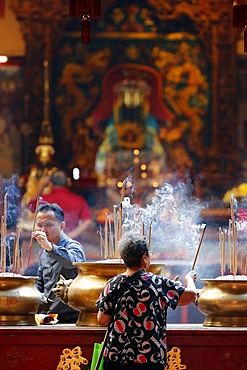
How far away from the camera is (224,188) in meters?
10.4

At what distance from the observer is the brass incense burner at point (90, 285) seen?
4.38 metres

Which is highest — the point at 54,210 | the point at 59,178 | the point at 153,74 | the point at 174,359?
the point at 153,74

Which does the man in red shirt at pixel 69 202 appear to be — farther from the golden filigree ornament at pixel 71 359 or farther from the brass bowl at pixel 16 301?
the golden filigree ornament at pixel 71 359

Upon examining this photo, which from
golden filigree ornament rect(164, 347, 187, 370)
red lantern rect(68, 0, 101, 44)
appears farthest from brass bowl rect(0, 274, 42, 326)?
red lantern rect(68, 0, 101, 44)

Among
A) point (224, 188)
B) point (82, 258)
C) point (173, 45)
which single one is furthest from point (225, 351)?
point (173, 45)

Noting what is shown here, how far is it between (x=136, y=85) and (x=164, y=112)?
43 cm

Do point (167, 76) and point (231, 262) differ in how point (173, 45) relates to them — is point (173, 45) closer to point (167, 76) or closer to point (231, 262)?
point (167, 76)

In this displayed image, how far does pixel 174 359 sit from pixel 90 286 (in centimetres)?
53

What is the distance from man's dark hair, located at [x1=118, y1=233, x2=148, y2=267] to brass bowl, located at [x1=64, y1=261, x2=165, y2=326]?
0.63 meters

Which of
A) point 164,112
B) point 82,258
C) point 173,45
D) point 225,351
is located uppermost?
point 173,45

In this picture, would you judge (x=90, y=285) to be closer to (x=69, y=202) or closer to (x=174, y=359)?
(x=174, y=359)

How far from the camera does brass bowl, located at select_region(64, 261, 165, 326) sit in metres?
4.38

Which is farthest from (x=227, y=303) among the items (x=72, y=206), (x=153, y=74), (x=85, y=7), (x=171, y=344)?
(x=153, y=74)

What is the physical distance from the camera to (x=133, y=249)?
3730 millimetres
